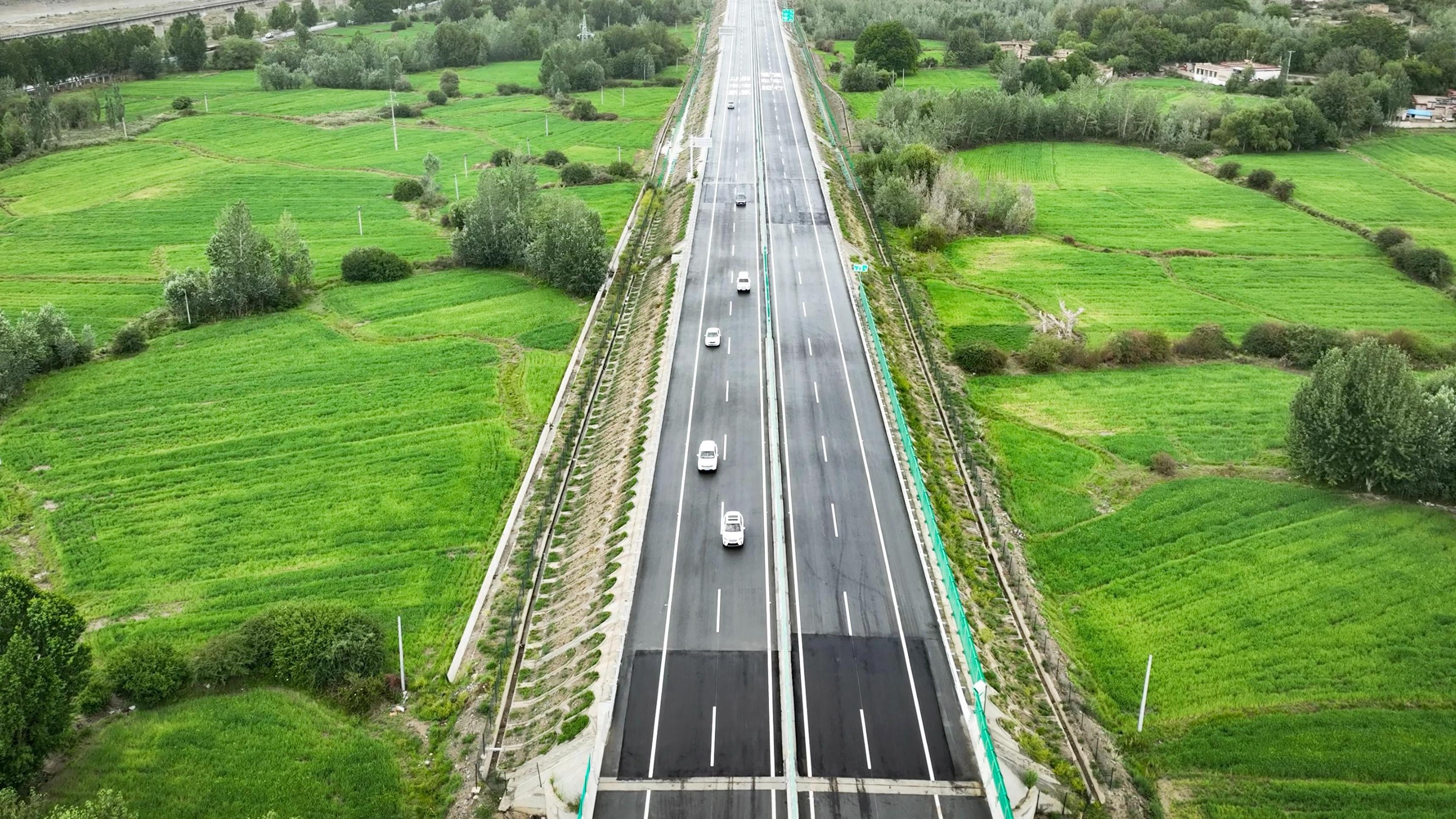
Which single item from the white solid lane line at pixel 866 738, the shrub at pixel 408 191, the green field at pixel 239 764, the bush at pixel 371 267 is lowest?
the green field at pixel 239 764

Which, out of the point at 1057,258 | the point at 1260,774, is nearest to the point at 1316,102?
the point at 1057,258

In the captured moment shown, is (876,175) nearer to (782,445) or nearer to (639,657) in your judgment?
(782,445)

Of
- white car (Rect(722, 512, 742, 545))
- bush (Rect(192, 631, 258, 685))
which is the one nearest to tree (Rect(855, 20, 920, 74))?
white car (Rect(722, 512, 742, 545))

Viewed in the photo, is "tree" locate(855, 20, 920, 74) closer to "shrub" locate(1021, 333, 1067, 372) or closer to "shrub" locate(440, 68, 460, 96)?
"shrub" locate(440, 68, 460, 96)

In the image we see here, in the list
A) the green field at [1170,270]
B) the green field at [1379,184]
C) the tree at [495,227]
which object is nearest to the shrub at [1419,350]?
the green field at [1170,270]

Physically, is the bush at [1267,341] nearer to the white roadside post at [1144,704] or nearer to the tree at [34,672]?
the white roadside post at [1144,704]

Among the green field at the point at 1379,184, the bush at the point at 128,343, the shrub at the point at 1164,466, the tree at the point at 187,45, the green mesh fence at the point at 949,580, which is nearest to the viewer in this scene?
the green mesh fence at the point at 949,580

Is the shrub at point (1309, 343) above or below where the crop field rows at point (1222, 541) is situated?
above
